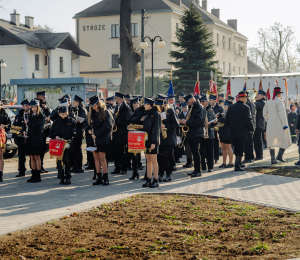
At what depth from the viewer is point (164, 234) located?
6.05m

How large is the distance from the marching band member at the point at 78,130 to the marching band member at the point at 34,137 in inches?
56.4

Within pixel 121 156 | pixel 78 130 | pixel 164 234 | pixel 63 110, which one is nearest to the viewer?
pixel 164 234

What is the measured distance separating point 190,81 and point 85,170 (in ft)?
70.8

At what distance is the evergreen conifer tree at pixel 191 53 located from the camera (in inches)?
1301

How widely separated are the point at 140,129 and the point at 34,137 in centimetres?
250

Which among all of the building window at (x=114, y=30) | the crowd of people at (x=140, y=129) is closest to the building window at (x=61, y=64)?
the building window at (x=114, y=30)

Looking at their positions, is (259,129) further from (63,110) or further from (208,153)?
(63,110)

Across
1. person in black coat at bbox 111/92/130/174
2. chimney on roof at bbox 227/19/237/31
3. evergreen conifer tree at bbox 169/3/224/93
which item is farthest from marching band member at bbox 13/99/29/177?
chimney on roof at bbox 227/19/237/31

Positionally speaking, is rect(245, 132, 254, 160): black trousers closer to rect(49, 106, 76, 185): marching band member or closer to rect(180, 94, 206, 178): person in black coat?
rect(180, 94, 206, 178): person in black coat

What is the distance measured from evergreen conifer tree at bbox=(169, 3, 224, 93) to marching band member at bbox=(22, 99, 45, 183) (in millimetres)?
23182

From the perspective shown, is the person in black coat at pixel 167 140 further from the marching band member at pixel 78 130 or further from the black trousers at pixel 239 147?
the marching band member at pixel 78 130

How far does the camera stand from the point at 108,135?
32.4 ft

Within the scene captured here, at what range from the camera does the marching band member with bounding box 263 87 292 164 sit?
13.2 m

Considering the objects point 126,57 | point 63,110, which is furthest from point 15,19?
point 63,110
